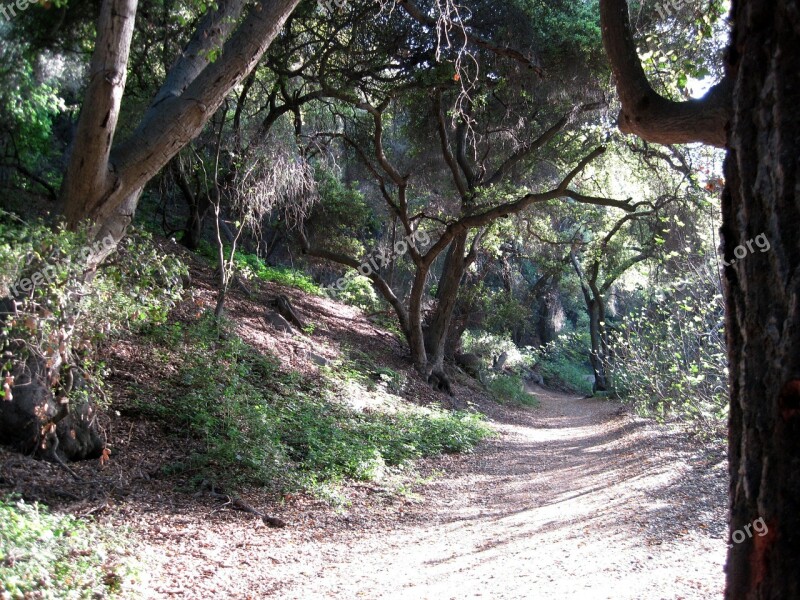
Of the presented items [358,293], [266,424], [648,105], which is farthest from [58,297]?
[358,293]

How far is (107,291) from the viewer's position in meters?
5.40

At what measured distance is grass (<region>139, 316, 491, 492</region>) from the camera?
23.2 feet

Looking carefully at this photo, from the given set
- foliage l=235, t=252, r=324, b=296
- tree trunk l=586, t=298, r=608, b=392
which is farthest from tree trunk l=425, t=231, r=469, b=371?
tree trunk l=586, t=298, r=608, b=392

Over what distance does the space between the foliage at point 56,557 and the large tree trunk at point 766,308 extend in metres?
3.37

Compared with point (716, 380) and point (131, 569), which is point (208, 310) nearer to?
point (131, 569)

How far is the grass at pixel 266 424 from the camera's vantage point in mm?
7062

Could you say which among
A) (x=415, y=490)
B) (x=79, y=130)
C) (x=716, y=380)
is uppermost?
(x=79, y=130)

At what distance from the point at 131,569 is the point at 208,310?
6.97 metres

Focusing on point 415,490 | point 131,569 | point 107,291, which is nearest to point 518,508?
point 415,490

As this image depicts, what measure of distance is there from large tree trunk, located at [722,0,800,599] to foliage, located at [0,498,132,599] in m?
3.37

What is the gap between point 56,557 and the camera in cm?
380

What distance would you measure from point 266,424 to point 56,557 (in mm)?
4214

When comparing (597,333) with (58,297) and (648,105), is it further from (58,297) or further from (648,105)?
(58,297)

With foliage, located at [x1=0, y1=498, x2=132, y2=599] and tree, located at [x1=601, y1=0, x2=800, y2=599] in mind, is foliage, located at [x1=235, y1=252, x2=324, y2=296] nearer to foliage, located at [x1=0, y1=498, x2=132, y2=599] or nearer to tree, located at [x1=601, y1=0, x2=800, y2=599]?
foliage, located at [x1=0, y1=498, x2=132, y2=599]
